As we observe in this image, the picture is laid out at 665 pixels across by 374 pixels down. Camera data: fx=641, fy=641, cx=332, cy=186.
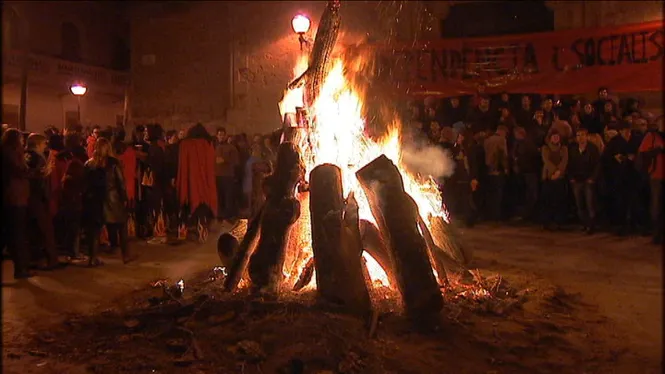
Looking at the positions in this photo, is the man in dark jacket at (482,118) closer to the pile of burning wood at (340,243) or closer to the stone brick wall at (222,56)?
the stone brick wall at (222,56)

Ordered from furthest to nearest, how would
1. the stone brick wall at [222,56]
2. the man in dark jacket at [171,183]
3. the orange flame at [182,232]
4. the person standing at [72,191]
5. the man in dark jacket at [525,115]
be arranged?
the stone brick wall at [222,56], the man in dark jacket at [525,115], the man in dark jacket at [171,183], the orange flame at [182,232], the person standing at [72,191]

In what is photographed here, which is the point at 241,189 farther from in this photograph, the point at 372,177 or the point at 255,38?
the point at 372,177

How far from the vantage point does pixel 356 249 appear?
5.70m

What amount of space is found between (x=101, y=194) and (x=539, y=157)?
7.59m

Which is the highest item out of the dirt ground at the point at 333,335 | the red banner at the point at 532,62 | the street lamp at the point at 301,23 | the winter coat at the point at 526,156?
the street lamp at the point at 301,23

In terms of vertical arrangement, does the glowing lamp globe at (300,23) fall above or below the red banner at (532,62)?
above

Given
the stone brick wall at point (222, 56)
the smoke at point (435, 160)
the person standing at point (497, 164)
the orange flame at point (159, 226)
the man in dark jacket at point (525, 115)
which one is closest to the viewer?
the orange flame at point (159, 226)

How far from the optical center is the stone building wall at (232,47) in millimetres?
15336

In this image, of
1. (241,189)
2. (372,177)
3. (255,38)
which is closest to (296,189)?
(372,177)

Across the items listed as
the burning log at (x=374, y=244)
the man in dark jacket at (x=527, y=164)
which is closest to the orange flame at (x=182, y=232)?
the burning log at (x=374, y=244)

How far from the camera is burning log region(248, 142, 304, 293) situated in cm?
603

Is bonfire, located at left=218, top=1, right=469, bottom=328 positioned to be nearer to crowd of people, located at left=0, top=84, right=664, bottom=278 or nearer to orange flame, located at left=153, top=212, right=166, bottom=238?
crowd of people, located at left=0, top=84, right=664, bottom=278

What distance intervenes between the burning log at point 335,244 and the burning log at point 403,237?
0.26m

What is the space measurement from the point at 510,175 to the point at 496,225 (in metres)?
0.99
